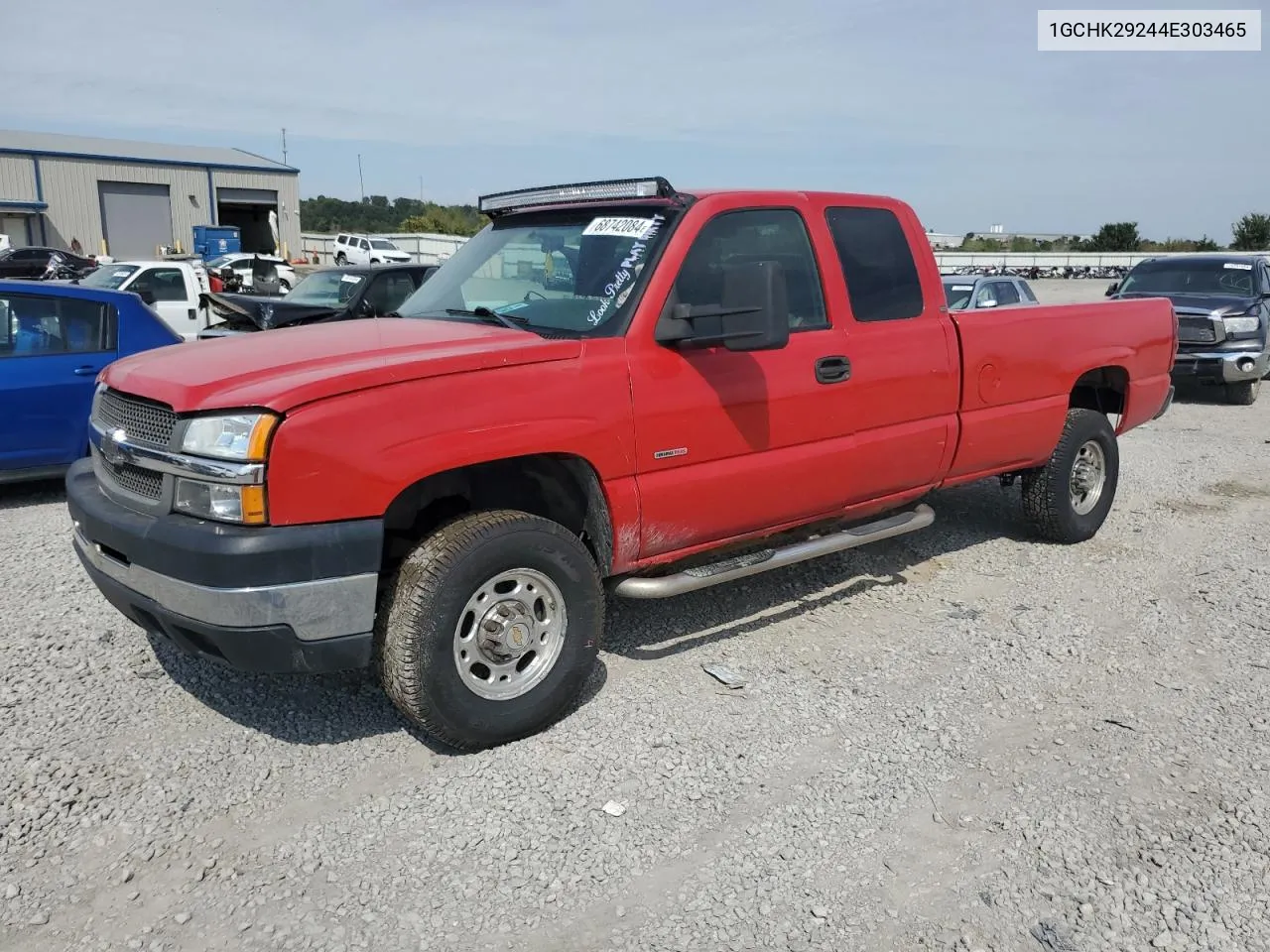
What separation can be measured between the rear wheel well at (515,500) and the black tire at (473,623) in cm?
17

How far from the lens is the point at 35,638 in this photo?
459 cm

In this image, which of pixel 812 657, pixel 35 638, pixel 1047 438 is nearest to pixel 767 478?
pixel 812 657

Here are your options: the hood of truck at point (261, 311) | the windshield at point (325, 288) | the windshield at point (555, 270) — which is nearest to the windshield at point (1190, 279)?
the windshield at point (325, 288)

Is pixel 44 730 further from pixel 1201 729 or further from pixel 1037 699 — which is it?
pixel 1201 729

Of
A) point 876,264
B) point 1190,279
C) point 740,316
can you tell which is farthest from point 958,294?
point 740,316

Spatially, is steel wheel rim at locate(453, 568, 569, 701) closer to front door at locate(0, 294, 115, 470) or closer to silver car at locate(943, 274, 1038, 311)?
front door at locate(0, 294, 115, 470)

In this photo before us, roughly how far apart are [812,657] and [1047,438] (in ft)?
7.66

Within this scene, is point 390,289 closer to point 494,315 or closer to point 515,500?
point 494,315

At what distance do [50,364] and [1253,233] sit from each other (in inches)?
2591

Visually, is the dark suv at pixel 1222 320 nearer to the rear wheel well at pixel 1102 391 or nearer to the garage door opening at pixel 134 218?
the rear wheel well at pixel 1102 391

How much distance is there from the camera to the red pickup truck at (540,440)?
10.6 ft

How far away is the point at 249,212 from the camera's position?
176ft

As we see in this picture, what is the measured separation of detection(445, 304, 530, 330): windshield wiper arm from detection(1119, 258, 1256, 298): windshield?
12.1m

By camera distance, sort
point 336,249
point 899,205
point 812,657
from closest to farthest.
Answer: point 812,657 < point 899,205 < point 336,249
